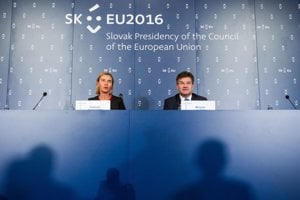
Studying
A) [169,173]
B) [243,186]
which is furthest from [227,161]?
[169,173]

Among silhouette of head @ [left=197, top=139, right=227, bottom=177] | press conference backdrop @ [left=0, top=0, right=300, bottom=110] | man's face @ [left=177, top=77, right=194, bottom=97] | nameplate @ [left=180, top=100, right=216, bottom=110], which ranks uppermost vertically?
press conference backdrop @ [left=0, top=0, right=300, bottom=110]

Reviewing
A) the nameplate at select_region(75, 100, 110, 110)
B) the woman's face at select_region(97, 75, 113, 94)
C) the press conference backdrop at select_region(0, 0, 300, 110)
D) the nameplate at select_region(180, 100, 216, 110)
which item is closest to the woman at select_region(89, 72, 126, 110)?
the woman's face at select_region(97, 75, 113, 94)

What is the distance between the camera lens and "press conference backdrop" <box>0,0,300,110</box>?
16.4 feet

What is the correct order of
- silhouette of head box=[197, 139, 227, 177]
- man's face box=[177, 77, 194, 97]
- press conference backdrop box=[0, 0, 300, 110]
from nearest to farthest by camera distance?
silhouette of head box=[197, 139, 227, 177]
man's face box=[177, 77, 194, 97]
press conference backdrop box=[0, 0, 300, 110]

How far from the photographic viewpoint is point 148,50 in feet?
16.7

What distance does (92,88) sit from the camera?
5020 millimetres

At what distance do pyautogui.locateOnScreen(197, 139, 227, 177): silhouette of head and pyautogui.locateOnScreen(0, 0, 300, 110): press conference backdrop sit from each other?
2831mm

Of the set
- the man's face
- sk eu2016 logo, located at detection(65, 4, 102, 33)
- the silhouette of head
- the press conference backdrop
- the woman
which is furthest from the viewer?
sk eu2016 logo, located at detection(65, 4, 102, 33)

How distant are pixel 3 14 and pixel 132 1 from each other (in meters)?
1.77

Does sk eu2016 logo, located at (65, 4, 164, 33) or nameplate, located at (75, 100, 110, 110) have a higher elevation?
sk eu2016 logo, located at (65, 4, 164, 33)

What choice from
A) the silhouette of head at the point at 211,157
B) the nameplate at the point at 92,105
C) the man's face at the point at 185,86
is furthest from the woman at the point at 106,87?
the silhouette of head at the point at 211,157

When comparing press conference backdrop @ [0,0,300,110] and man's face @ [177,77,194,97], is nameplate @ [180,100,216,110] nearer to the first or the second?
man's face @ [177,77,194,97]

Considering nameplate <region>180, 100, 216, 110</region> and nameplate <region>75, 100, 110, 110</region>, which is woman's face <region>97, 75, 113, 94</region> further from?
nameplate <region>180, 100, 216, 110</region>

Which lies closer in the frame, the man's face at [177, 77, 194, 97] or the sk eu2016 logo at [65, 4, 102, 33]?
the man's face at [177, 77, 194, 97]
